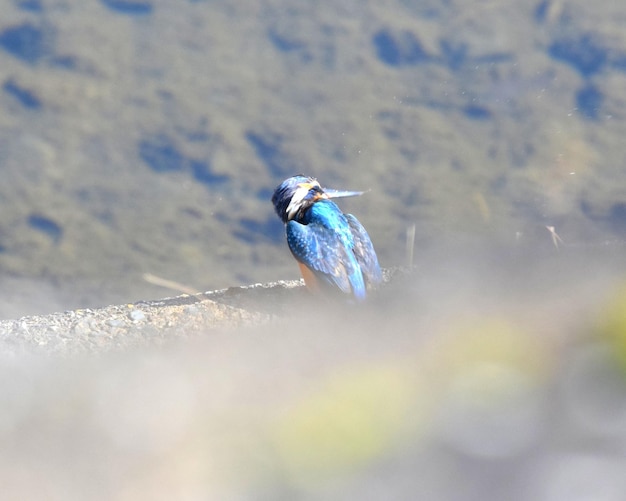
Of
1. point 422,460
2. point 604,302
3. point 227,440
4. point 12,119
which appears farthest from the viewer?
point 12,119

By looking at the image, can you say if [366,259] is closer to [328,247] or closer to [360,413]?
[328,247]

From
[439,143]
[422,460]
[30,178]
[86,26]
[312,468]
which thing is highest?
[422,460]

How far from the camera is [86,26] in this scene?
956cm

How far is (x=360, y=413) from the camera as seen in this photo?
2.56 metres

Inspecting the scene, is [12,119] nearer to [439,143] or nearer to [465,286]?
[439,143]

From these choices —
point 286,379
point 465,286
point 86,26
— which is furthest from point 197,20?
point 286,379

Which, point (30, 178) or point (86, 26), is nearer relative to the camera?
point (30, 178)

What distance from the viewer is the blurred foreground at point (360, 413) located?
2.29 m

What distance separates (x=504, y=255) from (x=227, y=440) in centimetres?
283

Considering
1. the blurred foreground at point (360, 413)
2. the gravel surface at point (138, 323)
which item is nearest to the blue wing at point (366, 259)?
the gravel surface at point (138, 323)

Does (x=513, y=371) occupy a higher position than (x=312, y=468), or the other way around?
(x=513, y=371)

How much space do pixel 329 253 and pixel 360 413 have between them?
1.80 meters

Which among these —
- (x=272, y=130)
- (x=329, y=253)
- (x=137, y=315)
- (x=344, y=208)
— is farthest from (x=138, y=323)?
(x=272, y=130)

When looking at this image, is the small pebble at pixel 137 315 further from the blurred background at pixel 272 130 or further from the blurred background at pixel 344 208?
the blurred background at pixel 272 130
